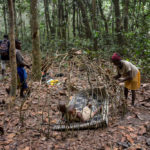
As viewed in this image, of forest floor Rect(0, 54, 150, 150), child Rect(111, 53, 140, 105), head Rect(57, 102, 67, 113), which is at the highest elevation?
child Rect(111, 53, 140, 105)

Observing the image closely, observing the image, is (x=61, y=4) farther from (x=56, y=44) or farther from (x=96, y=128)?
(x=96, y=128)

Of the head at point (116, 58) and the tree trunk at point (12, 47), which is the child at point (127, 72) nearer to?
the head at point (116, 58)

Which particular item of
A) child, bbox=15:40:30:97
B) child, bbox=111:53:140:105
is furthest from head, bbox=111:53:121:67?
child, bbox=15:40:30:97

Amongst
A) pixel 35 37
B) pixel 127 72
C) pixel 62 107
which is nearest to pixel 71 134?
pixel 62 107

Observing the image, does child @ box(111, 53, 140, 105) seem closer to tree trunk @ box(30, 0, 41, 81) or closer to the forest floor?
the forest floor

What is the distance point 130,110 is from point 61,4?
32.5ft

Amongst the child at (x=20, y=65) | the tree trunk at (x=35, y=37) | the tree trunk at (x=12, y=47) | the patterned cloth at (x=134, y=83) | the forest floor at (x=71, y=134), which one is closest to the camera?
the forest floor at (x=71, y=134)

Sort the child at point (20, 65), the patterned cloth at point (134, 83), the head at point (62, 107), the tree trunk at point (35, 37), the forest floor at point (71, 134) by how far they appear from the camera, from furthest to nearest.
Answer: the tree trunk at point (35, 37) < the child at point (20, 65) < the patterned cloth at point (134, 83) < the head at point (62, 107) < the forest floor at point (71, 134)

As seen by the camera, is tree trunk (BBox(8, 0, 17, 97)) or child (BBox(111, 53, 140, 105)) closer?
tree trunk (BBox(8, 0, 17, 97))

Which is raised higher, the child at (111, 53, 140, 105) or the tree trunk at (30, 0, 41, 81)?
the tree trunk at (30, 0, 41, 81)

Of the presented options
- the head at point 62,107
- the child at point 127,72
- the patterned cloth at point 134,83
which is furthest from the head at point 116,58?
the head at point 62,107

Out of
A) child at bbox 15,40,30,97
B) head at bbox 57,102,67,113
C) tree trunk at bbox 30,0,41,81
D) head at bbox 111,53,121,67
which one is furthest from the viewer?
tree trunk at bbox 30,0,41,81

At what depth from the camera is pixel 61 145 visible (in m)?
2.76

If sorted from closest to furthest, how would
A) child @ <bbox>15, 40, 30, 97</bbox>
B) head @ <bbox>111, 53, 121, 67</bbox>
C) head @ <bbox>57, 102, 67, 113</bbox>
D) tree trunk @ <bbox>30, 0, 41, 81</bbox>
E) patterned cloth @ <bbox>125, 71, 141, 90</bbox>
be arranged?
head @ <bbox>57, 102, 67, 113</bbox>
head @ <bbox>111, 53, 121, 67</bbox>
patterned cloth @ <bbox>125, 71, 141, 90</bbox>
child @ <bbox>15, 40, 30, 97</bbox>
tree trunk @ <bbox>30, 0, 41, 81</bbox>
